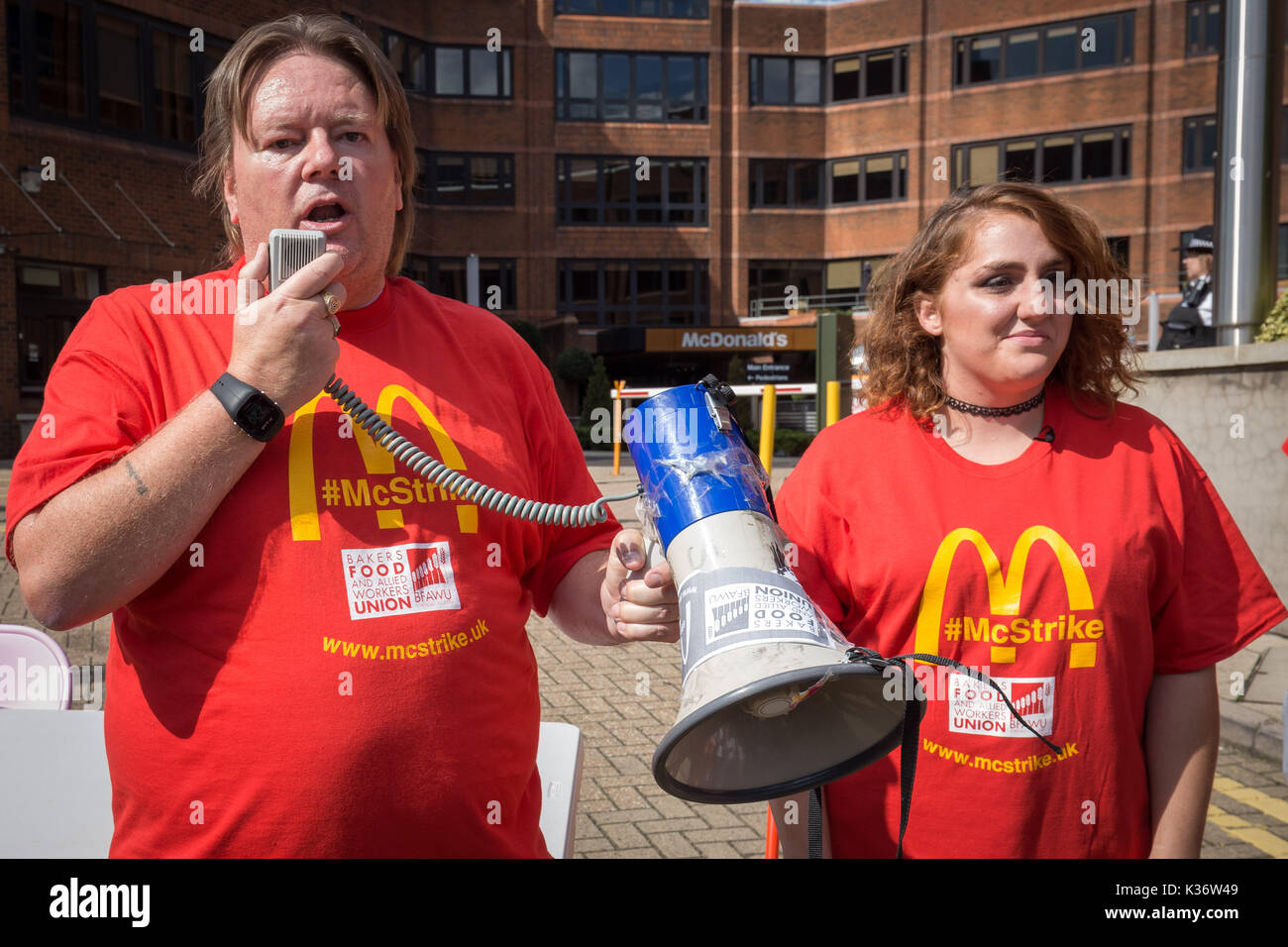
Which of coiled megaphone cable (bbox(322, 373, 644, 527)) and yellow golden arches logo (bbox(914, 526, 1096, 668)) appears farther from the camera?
yellow golden arches logo (bbox(914, 526, 1096, 668))

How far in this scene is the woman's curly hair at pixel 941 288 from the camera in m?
2.37

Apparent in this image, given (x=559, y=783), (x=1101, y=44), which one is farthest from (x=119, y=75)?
(x=1101, y=44)

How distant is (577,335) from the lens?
38500 millimetres

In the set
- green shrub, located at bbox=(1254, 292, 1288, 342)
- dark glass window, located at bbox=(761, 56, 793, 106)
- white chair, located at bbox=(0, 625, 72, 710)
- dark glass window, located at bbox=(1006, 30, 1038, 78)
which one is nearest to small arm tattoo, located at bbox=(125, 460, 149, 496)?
white chair, located at bbox=(0, 625, 72, 710)

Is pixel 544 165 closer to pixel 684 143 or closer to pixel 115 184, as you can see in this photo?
pixel 684 143

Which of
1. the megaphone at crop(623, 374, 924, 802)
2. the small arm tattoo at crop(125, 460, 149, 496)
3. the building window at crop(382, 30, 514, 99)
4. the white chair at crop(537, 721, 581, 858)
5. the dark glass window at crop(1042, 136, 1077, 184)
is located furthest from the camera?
the building window at crop(382, 30, 514, 99)

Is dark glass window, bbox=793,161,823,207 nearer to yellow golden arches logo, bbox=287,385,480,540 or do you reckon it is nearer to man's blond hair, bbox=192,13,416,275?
man's blond hair, bbox=192,13,416,275

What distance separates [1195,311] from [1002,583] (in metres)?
8.51

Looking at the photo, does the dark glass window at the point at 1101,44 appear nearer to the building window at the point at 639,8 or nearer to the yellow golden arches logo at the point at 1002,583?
the building window at the point at 639,8

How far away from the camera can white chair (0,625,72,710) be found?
323 cm

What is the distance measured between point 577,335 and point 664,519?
1477 inches

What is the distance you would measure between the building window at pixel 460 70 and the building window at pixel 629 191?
135 inches
